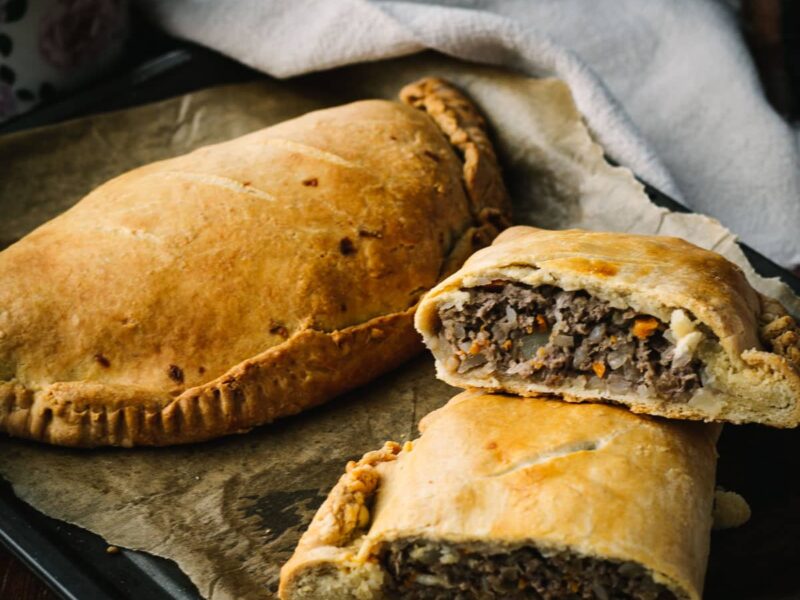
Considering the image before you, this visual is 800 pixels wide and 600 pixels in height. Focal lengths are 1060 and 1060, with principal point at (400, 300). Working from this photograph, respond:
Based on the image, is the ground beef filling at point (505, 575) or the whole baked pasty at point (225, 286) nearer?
the ground beef filling at point (505, 575)

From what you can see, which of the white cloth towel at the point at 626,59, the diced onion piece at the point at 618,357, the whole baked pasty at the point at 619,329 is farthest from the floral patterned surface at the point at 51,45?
the diced onion piece at the point at 618,357

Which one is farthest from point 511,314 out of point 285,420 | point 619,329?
point 285,420

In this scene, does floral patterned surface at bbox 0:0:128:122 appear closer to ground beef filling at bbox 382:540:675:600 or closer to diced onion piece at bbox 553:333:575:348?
diced onion piece at bbox 553:333:575:348

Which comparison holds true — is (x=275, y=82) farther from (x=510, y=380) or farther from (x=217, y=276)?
(x=510, y=380)

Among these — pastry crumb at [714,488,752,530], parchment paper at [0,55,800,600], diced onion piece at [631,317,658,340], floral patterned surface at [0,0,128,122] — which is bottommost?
pastry crumb at [714,488,752,530]

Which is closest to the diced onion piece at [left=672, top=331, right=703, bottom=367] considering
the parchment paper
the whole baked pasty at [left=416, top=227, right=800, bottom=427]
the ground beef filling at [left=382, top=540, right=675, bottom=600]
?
the whole baked pasty at [left=416, top=227, right=800, bottom=427]

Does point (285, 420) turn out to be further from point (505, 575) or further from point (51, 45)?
point (51, 45)

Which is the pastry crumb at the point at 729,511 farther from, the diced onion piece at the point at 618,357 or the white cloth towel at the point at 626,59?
the white cloth towel at the point at 626,59
